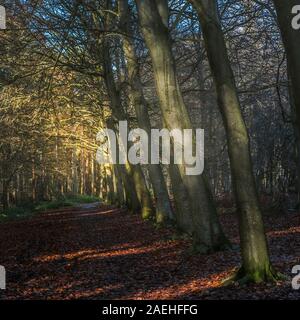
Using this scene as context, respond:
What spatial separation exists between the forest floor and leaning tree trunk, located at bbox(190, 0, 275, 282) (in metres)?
0.38

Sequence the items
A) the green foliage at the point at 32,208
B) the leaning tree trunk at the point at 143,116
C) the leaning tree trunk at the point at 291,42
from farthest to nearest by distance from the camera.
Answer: the green foliage at the point at 32,208, the leaning tree trunk at the point at 143,116, the leaning tree trunk at the point at 291,42

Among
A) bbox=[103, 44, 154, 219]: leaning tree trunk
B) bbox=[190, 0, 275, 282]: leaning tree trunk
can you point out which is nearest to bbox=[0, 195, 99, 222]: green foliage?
bbox=[103, 44, 154, 219]: leaning tree trunk

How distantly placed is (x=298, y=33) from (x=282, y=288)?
3.74 meters

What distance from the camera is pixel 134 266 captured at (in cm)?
1188

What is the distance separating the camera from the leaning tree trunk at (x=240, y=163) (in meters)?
8.05

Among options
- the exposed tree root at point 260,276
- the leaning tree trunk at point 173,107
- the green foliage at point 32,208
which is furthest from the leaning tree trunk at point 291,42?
the green foliage at point 32,208

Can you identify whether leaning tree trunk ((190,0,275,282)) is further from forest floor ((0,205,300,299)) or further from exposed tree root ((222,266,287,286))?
forest floor ((0,205,300,299))

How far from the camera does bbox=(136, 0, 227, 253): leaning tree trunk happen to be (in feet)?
38.8

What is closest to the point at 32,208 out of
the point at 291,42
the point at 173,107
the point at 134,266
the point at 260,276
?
the point at 134,266

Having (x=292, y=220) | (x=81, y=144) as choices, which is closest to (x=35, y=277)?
(x=292, y=220)

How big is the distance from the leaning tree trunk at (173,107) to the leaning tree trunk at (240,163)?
359 centimetres

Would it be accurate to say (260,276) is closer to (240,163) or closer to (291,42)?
(240,163)

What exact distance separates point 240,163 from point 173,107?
4.20 metres

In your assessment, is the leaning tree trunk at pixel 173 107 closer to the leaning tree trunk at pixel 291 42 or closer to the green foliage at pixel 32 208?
the leaning tree trunk at pixel 291 42
